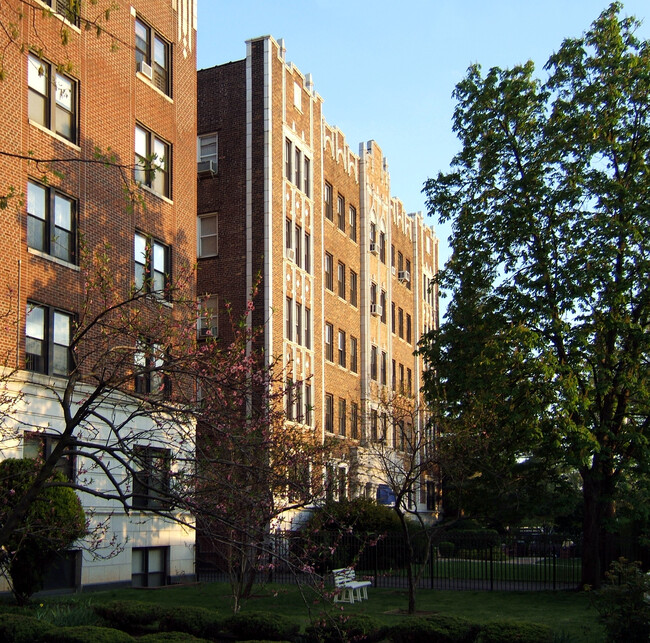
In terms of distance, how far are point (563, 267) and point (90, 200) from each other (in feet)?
43.6

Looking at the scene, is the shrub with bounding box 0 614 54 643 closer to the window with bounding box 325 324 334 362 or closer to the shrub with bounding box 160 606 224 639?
the shrub with bounding box 160 606 224 639

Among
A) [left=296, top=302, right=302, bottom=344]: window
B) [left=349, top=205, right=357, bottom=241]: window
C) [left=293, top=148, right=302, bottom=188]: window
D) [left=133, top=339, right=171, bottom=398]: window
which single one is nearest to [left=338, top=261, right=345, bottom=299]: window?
[left=349, top=205, right=357, bottom=241]: window

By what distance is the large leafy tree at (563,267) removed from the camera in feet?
86.1

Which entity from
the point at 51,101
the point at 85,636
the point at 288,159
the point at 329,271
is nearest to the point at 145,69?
the point at 51,101

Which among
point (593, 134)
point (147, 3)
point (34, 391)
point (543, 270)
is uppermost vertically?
point (147, 3)

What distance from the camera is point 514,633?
14.2 meters

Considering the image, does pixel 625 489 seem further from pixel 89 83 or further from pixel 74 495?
pixel 89 83

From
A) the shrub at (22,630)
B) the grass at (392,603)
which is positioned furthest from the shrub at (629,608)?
the shrub at (22,630)

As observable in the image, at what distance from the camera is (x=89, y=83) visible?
26.1 metres

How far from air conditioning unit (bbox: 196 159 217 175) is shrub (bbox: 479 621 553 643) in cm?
2729

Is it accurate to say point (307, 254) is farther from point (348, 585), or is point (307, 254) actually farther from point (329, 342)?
point (348, 585)

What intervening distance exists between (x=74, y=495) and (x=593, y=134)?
17554 millimetres

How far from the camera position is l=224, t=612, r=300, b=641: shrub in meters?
15.0

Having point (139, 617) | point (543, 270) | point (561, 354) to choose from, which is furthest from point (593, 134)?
point (139, 617)
